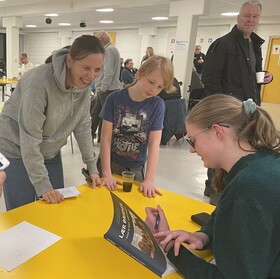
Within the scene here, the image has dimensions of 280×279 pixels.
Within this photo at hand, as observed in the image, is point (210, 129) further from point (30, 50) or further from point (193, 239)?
point (30, 50)

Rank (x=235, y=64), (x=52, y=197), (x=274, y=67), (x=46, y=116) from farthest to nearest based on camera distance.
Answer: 1. (x=274, y=67)
2. (x=235, y=64)
3. (x=46, y=116)
4. (x=52, y=197)

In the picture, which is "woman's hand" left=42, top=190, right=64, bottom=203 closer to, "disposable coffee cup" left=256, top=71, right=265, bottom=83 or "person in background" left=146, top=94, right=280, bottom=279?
"person in background" left=146, top=94, right=280, bottom=279

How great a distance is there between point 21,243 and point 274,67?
1068 centimetres

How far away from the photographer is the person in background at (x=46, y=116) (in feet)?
4.57

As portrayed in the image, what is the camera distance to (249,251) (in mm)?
775

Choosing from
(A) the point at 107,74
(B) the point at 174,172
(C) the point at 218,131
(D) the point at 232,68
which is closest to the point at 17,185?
(C) the point at 218,131

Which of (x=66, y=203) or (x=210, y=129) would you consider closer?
(x=210, y=129)

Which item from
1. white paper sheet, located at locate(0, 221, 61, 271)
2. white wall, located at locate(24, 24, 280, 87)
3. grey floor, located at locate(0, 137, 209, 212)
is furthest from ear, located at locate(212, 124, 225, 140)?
white wall, located at locate(24, 24, 280, 87)

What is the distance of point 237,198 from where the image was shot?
0.81 m

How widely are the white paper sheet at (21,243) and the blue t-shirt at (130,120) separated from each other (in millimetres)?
849

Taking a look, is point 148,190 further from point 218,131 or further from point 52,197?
point 218,131

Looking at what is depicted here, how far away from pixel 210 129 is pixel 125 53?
13878mm

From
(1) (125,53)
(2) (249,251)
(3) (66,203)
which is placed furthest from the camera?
(1) (125,53)

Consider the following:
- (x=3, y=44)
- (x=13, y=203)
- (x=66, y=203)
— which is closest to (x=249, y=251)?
(x=66, y=203)
